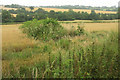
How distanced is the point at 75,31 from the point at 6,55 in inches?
243

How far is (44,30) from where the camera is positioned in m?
8.08

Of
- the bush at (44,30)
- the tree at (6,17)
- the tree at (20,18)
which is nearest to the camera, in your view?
the bush at (44,30)

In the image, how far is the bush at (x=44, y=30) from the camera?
25.9ft

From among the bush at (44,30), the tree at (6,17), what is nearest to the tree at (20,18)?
the tree at (6,17)

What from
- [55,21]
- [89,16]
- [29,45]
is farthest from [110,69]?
[89,16]

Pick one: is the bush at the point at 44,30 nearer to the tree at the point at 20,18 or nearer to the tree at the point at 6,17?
the tree at the point at 6,17

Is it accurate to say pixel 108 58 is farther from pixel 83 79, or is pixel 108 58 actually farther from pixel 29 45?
pixel 29 45

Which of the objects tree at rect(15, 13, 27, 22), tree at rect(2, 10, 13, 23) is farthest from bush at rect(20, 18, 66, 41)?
tree at rect(15, 13, 27, 22)

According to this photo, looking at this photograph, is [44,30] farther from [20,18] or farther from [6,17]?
[20,18]

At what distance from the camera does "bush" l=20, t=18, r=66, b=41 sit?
789cm

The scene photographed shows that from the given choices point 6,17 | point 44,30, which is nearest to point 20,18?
point 6,17

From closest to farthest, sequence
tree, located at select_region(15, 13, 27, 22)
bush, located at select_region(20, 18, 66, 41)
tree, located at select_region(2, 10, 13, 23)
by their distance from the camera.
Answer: bush, located at select_region(20, 18, 66, 41), tree, located at select_region(2, 10, 13, 23), tree, located at select_region(15, 13, 27, 22)

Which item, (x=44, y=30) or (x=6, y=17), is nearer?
(x=44, y=30)

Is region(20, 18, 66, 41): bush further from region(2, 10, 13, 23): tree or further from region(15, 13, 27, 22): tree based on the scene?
region(15, 13, 27, 22): tree
